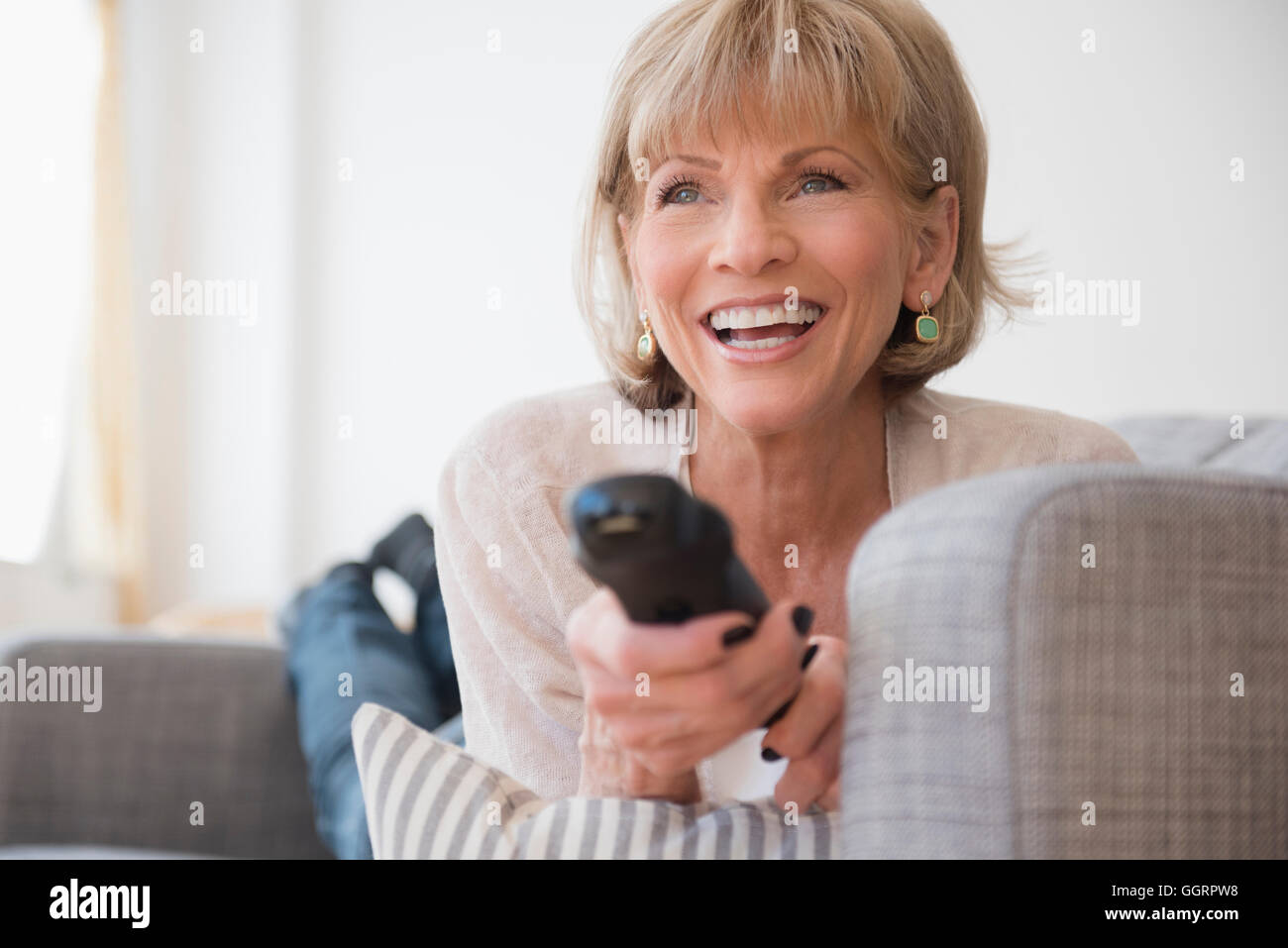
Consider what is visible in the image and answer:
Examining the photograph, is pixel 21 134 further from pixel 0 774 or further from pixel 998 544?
pixel 998 544

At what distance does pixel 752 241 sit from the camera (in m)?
0.94

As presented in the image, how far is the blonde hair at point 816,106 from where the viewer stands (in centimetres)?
96

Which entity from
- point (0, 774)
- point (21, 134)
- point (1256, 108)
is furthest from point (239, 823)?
point (1256, 108)

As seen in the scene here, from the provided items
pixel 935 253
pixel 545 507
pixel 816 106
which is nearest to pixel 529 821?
pixel 545 507

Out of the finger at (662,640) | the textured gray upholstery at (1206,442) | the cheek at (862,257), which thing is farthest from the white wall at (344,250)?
the finger at (662,640)

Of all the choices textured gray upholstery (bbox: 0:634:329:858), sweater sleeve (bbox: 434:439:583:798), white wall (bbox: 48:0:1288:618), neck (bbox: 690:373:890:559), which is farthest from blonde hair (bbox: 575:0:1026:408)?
white wall (bbox: 48:0:1288:618)

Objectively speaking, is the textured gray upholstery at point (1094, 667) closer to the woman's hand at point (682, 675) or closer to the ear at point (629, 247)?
the woman's hand at point (682, 675)

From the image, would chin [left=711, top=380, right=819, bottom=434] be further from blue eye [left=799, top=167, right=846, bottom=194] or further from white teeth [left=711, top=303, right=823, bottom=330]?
blue eye [left=799, top=167, right=846, bottom=194]

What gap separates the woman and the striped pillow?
7.6 inches

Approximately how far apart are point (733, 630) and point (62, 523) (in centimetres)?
369

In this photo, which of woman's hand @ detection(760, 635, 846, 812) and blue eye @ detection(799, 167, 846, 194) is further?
blue eye @ detection(799, 167, 846, 194)

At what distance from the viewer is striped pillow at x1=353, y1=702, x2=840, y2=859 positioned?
0.61 metres

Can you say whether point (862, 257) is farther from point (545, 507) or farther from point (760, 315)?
point (545, 507)
